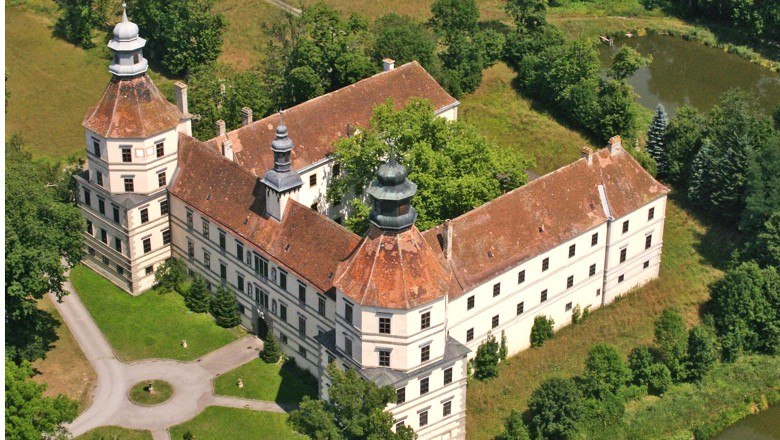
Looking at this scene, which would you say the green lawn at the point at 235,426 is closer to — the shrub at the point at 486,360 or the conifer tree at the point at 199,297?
the conifer tree at the point at 199,297

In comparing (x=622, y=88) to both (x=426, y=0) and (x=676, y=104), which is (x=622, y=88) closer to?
(x=676, y=104)

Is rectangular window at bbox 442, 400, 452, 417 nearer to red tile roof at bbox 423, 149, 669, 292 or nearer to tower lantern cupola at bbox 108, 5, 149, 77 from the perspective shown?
red tile roof at bbox 423, 149, 669, 292

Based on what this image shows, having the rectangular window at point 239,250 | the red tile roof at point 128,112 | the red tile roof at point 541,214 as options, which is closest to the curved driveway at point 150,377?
Answer: the rectangular window at point 239,250

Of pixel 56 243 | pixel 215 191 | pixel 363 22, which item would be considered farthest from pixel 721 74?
pixel 56 243

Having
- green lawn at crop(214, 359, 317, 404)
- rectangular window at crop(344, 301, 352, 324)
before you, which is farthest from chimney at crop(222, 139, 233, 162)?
rectangular window at crop(344, 301, 352, 324)

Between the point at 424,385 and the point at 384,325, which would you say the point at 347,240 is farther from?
the point at 424,385

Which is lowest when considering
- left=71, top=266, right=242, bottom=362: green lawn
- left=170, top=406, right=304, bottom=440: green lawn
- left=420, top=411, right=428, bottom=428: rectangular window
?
left=170, top=406, right=304, bottom=440: green lawn
